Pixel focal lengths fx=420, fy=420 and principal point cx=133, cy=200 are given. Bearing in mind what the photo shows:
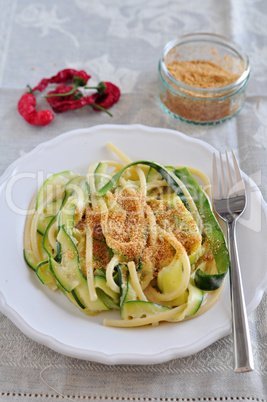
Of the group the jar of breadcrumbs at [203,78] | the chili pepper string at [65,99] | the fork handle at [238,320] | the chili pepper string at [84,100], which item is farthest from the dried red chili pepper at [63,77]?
the fork handle at [238,320]

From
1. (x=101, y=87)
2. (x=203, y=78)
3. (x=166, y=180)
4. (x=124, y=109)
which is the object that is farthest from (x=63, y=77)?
(x=166, y=180)

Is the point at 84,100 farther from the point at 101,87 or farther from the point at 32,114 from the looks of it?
the point at 32,114

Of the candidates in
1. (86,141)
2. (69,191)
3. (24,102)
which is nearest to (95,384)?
(69,191)

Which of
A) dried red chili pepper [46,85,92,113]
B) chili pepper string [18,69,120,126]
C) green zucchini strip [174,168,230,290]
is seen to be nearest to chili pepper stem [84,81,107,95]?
chili pepper string [18,69,120,126]

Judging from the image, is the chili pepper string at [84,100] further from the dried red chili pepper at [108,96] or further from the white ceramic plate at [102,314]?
the white ceramic plate at [102,314]

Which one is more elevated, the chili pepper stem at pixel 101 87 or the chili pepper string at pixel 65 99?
the chili pepper stem at pixel 101 87

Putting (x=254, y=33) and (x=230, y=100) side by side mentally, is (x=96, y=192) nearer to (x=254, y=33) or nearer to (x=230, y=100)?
(x=230, y=100)
